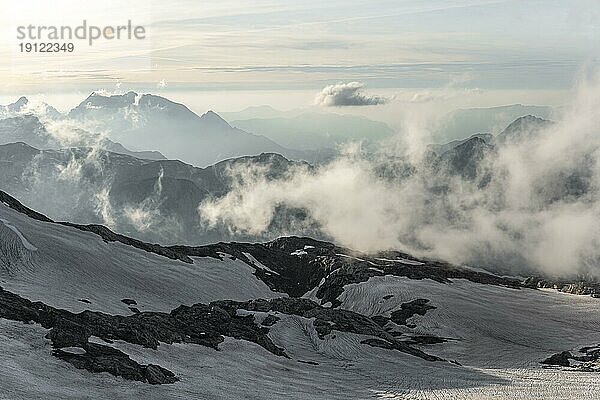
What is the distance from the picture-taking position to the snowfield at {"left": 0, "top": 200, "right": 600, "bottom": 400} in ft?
203

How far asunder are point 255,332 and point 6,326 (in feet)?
138

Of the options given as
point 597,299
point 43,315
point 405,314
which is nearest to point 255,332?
point 43,315

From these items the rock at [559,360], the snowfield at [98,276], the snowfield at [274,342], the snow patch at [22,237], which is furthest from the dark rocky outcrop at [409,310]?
the snow patch at [22,237]

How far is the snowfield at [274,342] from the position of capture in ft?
→ 203

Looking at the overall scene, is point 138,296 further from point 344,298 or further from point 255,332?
point 344,298

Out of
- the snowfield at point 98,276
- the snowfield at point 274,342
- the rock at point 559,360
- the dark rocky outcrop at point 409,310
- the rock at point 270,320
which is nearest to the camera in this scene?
the snowfield at point 274,342

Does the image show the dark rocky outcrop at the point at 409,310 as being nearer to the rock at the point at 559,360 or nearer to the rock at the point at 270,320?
the rock at the point at 559,360

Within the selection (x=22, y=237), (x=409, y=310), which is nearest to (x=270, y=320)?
(x=409, y=310)

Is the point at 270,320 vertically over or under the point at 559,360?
over

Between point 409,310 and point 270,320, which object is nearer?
point 270,320

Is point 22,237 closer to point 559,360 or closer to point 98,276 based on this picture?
point 98,276

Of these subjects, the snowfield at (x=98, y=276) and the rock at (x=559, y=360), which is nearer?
the rock at (x=559, y=360)

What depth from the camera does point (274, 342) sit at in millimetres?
104438

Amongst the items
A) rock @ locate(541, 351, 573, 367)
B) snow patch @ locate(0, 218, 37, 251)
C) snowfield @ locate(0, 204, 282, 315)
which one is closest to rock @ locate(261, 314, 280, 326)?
snowfield @ locate(0, 204, 282, 315)
